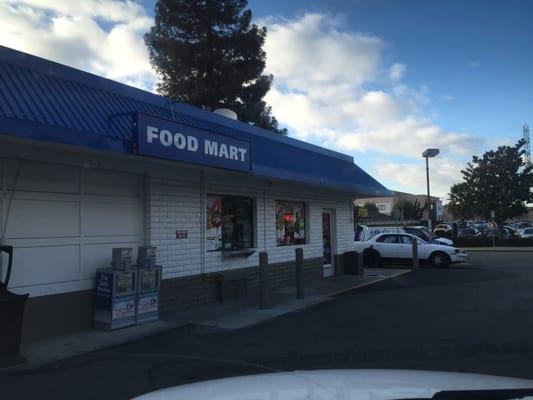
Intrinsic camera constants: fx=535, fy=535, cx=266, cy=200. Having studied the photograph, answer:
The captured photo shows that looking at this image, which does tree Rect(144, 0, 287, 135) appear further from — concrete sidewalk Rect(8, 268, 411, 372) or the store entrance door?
concrete sidewalk Rect(8, 268, 411, 372)

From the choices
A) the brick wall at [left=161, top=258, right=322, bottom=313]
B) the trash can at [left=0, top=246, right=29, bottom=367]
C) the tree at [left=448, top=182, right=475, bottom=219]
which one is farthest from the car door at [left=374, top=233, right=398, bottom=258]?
the tree at [left=448, top=182, right=475, bottom=219]

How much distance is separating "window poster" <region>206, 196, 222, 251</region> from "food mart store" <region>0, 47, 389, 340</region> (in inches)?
0.9

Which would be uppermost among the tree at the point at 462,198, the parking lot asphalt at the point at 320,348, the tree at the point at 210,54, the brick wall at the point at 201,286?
the tree at the point at 210,54

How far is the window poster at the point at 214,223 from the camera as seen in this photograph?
12383 millimetres

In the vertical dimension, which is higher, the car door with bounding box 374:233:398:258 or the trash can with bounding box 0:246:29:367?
the car door with bounding box 374:233:398:258

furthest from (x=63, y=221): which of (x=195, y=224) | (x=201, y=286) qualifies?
(x=201, y=286)

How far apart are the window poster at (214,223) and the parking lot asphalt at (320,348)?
270 centimetres

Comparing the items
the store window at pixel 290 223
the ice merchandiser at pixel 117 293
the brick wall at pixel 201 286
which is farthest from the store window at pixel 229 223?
the ice merchandiser at pixel 117 293

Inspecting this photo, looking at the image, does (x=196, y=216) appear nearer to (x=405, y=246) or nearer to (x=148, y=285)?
(x=148, y=285)

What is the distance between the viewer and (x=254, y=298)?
42.2ft

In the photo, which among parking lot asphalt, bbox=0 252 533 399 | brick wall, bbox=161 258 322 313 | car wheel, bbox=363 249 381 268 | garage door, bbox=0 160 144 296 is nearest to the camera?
parking lot asphalt, bbox=0 252 533 399

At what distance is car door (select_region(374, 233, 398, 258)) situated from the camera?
888 inches

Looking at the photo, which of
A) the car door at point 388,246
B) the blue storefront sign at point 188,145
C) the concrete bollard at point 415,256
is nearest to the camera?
the blue storefront sign at point 188,145

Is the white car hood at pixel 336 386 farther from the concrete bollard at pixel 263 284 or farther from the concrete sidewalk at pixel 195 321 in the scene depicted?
the concrete bollard at pixel 263 284
